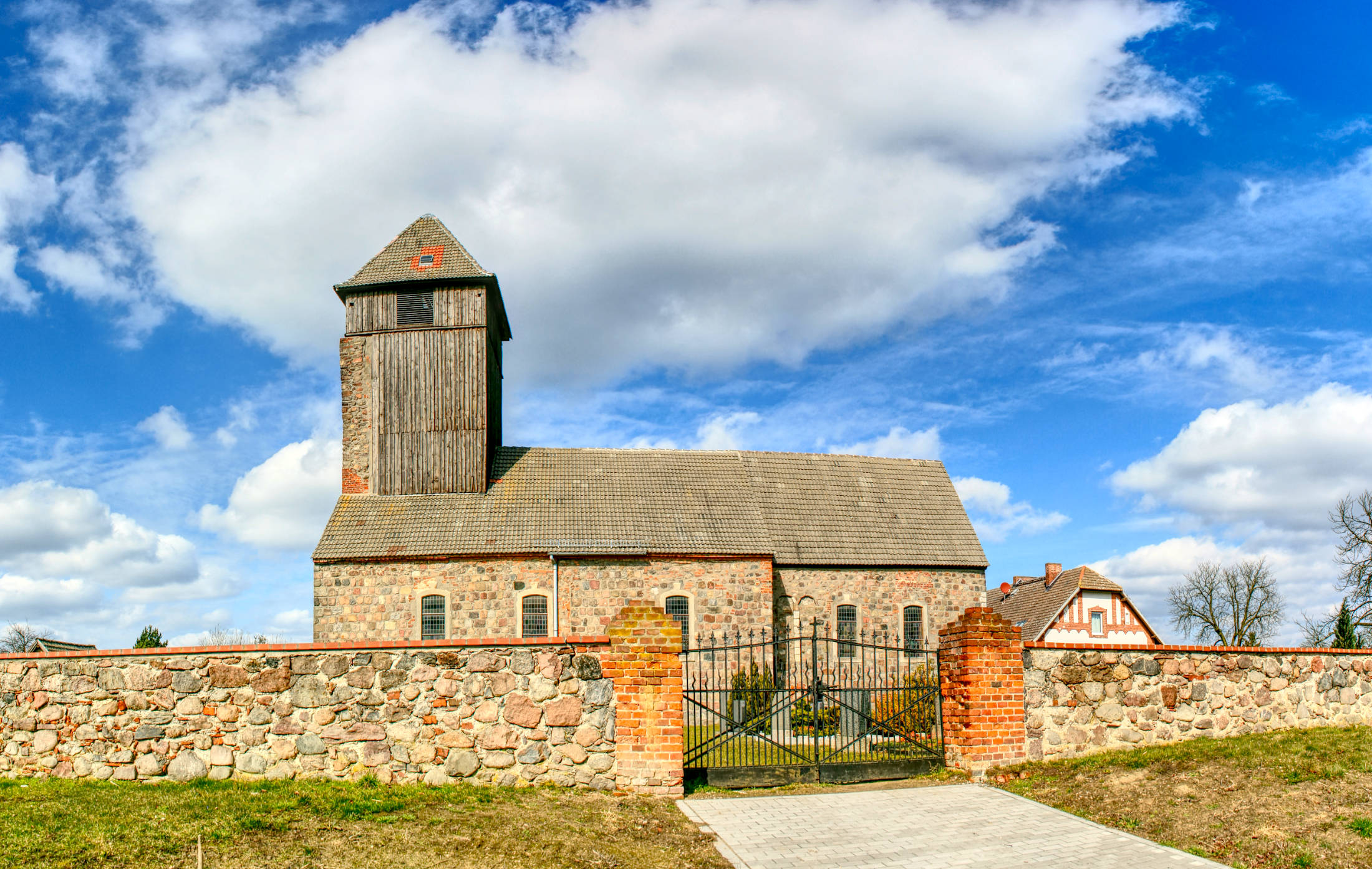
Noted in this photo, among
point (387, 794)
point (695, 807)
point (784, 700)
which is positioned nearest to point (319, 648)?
point (387, 794)

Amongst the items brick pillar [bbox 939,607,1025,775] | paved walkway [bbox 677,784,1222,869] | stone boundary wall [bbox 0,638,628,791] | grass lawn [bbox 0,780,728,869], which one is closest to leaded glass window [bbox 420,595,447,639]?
stone boundary wall [bbox 0,638,628,791]

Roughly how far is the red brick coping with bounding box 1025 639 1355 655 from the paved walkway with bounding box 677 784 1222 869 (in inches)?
81.2

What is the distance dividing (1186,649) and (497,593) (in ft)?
49.4

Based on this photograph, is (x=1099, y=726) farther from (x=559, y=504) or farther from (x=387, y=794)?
(x=559, y=504)

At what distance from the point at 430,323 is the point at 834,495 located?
40.9 feet

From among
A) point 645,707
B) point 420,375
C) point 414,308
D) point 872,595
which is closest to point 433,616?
point 420,375

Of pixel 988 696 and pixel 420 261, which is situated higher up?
pixel 420 261

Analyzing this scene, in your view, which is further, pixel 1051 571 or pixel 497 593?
pixel 1051 571

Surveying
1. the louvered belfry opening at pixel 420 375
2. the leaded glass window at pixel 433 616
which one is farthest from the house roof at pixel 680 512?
the leaded glass window at pixel 433 616

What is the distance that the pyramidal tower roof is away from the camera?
24.7 meters

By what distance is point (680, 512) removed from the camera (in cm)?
2428

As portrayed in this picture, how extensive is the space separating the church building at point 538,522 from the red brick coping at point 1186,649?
1147 cm

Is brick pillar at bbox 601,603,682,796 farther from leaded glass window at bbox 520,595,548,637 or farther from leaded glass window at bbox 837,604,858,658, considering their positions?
leaded glass window at bbox 837,604,858,658

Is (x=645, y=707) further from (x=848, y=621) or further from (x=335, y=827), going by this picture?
(x=848, y=621)
